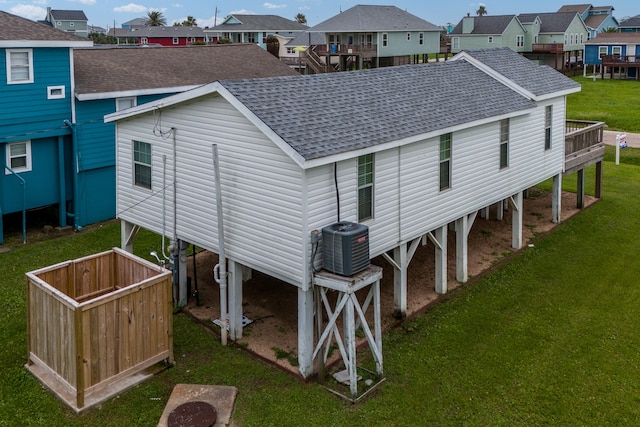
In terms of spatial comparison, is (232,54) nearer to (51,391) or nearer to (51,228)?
(51,228)

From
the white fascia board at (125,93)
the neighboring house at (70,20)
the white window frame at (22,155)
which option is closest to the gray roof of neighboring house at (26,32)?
the white fascia board at (125,93)

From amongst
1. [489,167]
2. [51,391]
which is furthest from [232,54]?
[51,391]

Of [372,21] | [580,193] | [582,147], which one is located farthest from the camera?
[372,21]

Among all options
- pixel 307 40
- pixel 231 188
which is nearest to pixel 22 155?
pixel 231 188

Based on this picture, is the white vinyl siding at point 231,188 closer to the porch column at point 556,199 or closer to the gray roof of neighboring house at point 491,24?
the porch column at point 556,199

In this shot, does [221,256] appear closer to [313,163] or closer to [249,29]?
[313,163]

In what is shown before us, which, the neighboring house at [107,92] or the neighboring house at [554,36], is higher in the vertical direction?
the neighboring house at [554,36]

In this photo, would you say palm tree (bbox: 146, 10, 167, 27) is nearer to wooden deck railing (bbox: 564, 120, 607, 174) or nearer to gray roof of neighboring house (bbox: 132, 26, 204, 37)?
gray roof of neighboring house (bbox: 132, 26, 204, 37)
